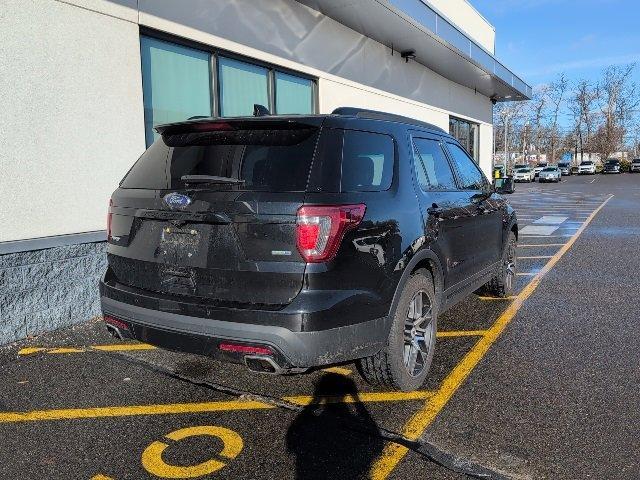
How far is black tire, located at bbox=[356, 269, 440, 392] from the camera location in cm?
342

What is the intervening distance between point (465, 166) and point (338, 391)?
8.18ft

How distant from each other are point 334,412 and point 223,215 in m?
1.49

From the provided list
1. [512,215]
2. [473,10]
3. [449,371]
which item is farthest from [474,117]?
[449,371]

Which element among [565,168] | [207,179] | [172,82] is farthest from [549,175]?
[207,179]

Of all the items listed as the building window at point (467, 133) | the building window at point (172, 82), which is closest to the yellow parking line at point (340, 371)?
the building window at point (172, 82)

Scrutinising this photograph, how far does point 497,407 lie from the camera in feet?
11.3

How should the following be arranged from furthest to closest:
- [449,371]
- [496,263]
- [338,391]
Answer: [496,263]
[449,371]
[338,391]

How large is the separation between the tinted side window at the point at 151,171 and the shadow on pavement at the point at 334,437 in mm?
1707

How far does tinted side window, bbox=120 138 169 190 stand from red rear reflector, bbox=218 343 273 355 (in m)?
1.07

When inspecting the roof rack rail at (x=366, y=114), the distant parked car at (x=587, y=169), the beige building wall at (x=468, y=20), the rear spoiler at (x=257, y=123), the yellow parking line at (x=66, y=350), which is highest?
the beige building wall at (x=468, y=20)

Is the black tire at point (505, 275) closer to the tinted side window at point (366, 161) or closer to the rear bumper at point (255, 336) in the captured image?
the tinted side window at point (366, 161)

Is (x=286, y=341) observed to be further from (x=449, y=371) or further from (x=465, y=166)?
(x=465, y=166)

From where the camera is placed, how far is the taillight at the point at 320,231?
2797mm

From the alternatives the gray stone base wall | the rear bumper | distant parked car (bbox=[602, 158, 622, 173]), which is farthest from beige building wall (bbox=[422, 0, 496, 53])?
distant parked car (bbox=[602, 158, 622, 173])
